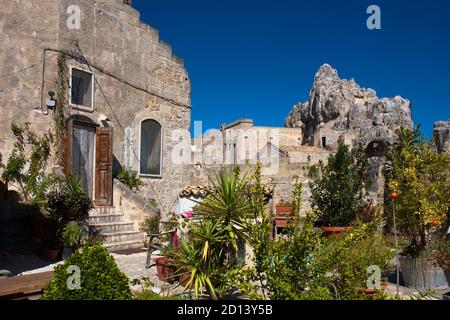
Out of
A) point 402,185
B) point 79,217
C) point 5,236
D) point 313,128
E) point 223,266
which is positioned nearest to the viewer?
point 223,266

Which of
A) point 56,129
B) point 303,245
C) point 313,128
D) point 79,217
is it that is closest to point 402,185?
point 303,245

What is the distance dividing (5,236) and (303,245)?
803 centimetres

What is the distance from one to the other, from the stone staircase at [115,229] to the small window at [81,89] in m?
3.35

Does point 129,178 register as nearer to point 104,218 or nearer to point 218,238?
point 104,218

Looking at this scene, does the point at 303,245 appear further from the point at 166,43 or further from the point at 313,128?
the point at 313,128

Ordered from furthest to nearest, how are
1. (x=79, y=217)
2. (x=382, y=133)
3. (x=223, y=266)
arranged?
(x=382, y=133), (x=79, y=217), (x=223, y=266)

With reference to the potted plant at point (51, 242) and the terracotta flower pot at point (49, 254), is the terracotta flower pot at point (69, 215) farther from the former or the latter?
the terracotta flower pot at point (49, 254)

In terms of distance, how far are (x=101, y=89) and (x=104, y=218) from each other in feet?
14.0

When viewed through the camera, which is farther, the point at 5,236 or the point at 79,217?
the point at 5,236

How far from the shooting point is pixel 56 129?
35.4ft

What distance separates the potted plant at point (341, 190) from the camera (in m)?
11.7

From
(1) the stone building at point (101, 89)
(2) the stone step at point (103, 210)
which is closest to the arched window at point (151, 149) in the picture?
(1) the stone building at point (101, 89)

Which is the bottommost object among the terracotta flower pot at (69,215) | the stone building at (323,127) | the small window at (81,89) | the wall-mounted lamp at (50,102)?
the terracotta flower pot at (69,215)

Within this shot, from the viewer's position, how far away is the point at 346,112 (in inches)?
1873
